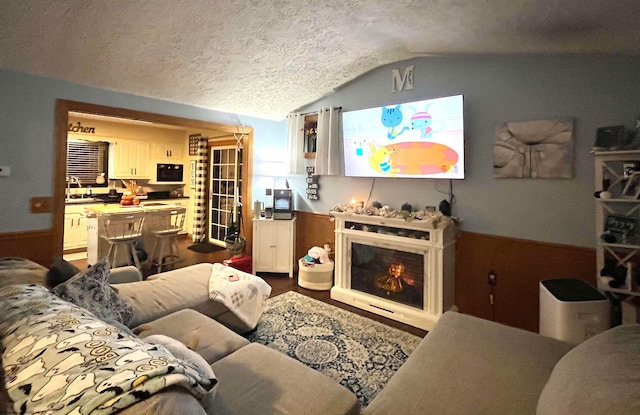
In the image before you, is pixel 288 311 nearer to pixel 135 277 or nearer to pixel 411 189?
pixel 135 277

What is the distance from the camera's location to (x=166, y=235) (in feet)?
15.3

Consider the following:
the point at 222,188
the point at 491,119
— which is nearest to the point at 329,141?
the point at 491,119

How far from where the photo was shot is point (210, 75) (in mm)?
3121

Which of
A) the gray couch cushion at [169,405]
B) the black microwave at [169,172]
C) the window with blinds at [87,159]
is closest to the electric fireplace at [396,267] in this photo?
the gray couch cushion at [169,405]

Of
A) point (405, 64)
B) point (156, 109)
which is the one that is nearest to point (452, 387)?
point (405, 64)

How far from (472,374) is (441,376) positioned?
0.14m

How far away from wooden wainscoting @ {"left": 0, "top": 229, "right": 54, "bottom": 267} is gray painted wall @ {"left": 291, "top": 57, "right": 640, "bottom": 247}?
3.34 m

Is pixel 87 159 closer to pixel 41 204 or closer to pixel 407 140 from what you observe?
pixel 41 204

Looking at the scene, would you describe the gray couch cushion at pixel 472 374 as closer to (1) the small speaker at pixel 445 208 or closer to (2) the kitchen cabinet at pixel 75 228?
(1) the small speaker at pixel 445 208

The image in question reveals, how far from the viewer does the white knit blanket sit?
245 cm

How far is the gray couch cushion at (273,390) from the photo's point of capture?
3.97 ft

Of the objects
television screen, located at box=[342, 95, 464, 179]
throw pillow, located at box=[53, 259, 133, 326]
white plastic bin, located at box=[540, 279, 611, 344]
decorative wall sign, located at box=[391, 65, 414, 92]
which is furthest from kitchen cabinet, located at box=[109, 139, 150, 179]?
white plastic bin, located at box=[540, 279, 611, 344]

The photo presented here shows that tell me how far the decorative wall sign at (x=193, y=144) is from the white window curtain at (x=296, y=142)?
2.92 meters

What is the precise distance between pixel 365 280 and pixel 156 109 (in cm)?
296
